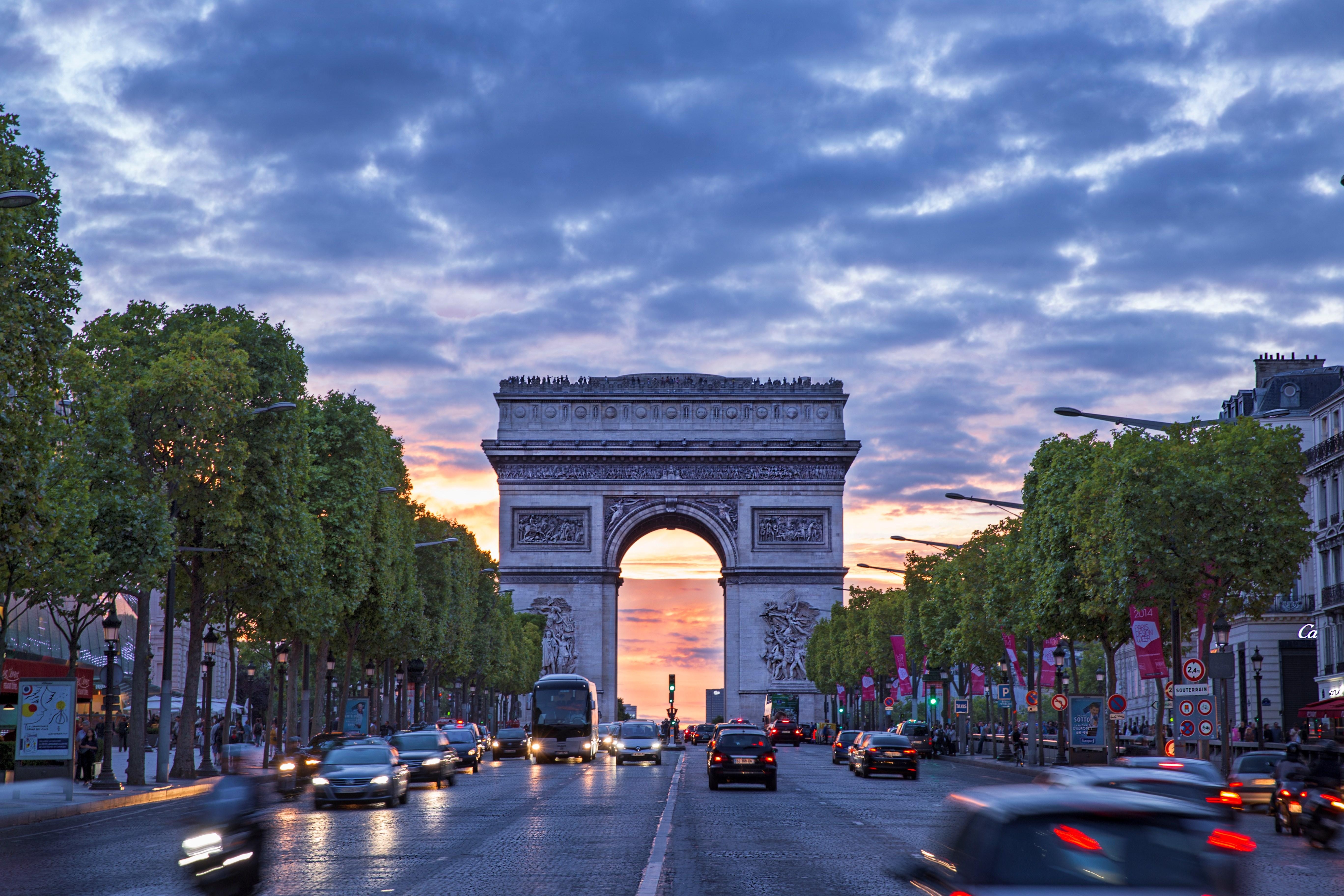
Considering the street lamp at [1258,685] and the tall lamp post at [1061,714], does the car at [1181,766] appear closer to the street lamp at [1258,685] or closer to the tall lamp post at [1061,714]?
the tall lamp post at [1061,714]

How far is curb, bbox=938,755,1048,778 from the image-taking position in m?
54.2

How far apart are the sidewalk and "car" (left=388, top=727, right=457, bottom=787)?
219 inches

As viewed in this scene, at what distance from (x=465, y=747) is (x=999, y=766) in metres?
20.4

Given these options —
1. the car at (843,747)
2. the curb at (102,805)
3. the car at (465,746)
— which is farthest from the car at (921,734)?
A: the curb at (102,805)

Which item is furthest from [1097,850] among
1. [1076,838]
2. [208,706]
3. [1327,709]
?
[1327,709]

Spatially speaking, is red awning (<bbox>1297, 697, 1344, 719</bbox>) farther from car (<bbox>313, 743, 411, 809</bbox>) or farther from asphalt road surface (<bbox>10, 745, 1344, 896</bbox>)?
car (<bbox>313, 743, 411, 809</bbox>)

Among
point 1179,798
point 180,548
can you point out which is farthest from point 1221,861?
point 180,548

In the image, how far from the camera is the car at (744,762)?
4212 cm

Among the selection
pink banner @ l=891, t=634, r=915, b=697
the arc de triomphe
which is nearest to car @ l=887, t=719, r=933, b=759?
pink banner @ l=891, t=634, r=915, b=697

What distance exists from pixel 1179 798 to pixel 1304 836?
2146cm

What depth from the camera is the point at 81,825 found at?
30953 millimetres

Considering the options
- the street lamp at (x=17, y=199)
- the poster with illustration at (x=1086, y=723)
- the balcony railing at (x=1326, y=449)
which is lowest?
the poster with illustration at (x=1086, y=723)

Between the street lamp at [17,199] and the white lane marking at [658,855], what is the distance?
13555mm

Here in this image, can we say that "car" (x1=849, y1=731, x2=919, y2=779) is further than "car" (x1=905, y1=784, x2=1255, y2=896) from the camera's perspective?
Yes
